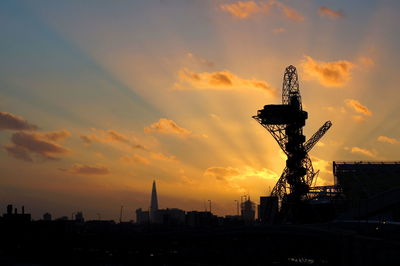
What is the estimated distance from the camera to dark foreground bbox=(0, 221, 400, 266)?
10466cm

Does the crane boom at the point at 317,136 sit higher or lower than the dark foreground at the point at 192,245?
higher

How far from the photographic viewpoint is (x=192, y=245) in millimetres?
154250

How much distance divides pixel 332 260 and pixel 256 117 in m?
72.0

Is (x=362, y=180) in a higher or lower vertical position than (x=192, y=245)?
higher

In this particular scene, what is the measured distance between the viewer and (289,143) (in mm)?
164125

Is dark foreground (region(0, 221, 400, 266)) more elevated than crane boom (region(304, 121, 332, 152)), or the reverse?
crane boom (region(304, 121, 332, 152))

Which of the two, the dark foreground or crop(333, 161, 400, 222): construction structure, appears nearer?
the dark foreground

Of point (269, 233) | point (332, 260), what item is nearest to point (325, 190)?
point (269, 233)

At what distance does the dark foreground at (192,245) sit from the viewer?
105 meters

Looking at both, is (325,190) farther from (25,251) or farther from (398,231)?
(25,251)

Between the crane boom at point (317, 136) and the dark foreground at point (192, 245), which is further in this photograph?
the crane boom at point (317, 136)

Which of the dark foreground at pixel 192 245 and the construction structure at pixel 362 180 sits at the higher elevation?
the construction structure at pixel 362 180

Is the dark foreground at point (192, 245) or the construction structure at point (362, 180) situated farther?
the construction structure at point (362, 180)

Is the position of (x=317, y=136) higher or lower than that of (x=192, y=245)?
higher
